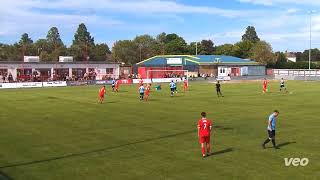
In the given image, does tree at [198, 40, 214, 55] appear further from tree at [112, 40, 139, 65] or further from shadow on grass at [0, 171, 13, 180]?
shadow on grass at [0, 171, 13, 180]

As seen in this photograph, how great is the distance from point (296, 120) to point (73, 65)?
234ft

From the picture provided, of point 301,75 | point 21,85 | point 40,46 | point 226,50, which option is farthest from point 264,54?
point 21,85

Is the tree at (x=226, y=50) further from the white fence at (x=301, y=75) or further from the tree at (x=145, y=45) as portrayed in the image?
the white fence at (x=301, y=75)

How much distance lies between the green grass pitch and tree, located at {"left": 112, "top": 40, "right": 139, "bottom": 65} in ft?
383

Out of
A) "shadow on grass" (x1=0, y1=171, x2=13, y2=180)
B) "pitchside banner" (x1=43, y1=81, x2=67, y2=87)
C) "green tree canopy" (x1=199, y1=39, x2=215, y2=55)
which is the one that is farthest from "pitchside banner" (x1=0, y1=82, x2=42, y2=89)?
"green tree canopy" (x1=199, y1=39, x2=215, y2=55)

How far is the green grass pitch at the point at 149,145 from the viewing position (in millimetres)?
15891

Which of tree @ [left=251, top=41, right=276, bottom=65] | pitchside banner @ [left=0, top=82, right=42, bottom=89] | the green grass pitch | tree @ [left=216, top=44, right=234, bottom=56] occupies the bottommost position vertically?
the green grass pitch

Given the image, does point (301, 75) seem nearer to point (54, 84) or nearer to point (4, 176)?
point (54, 84)

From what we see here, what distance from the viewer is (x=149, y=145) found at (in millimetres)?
20938

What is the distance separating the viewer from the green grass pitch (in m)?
15.9

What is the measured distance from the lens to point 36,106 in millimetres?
40781

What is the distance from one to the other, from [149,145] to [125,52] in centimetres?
13281

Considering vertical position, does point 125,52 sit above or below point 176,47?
below

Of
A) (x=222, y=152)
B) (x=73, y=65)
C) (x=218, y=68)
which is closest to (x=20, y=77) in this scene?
(x=73, y=65)
